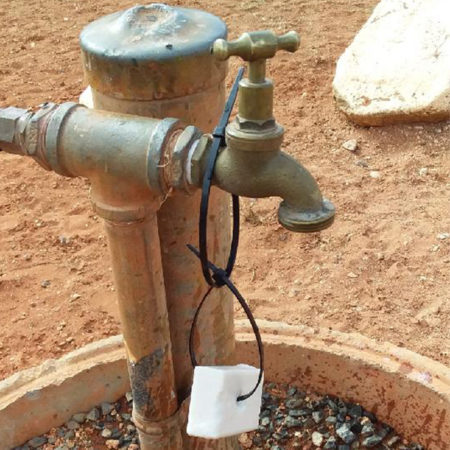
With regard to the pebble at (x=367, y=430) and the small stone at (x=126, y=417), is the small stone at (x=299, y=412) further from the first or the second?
the small stone at (x=126, y=417)

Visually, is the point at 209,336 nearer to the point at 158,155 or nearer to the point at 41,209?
the point at 158,155

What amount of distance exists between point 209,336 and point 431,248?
175 cm

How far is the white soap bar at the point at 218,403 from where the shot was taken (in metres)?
1.34

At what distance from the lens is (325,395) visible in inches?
86.4

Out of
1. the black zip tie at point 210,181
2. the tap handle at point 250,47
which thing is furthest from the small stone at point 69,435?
the tap handle at point 250,47

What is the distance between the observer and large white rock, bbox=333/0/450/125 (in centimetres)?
385

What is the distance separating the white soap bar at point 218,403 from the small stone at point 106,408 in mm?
863

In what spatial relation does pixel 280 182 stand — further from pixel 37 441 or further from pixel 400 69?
pixel 400 69

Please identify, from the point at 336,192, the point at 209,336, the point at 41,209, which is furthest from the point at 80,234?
the point at 209,336

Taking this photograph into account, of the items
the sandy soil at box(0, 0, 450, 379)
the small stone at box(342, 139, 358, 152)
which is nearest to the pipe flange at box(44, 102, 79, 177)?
the sandy soil at box(0, 0, 450, 379)

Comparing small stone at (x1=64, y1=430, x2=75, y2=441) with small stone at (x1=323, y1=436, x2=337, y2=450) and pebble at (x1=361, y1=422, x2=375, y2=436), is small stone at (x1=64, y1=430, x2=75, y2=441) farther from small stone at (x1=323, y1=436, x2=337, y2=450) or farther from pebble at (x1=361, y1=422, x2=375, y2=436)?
pebble at (x1=361, y1=422, x2=375, y2=436)

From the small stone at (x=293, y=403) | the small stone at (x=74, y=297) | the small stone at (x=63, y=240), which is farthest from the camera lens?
the small stone at (x=63, y=240)

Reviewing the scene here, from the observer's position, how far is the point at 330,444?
2.07 meters

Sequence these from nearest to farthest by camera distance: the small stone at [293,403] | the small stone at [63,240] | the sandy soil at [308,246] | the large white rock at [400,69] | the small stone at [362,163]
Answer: the small stone at [293,403]
the sandy soil at [308,246]
the small stone at [63,240]
the small stone at [362,163]
the large white rock at [400,69]
